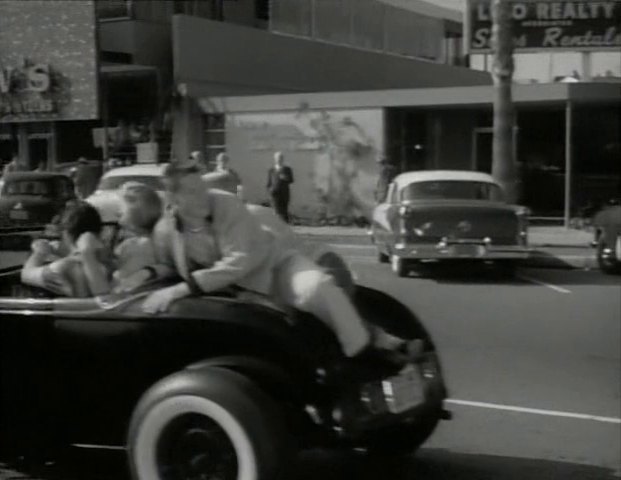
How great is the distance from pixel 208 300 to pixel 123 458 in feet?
4.41

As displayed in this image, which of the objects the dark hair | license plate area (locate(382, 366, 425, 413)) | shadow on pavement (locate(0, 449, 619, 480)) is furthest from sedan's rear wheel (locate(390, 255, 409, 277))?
the dark hair

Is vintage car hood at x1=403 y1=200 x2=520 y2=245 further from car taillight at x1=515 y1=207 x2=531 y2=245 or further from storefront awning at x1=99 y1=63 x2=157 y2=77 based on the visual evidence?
storefront awning at x1=99 y1=63 x2=157 y2=77

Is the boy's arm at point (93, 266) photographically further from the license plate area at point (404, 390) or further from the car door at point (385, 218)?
the car door at point (385, 218)

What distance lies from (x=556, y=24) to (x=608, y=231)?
20.2 ft

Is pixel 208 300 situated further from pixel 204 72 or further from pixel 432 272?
pixel 432 272

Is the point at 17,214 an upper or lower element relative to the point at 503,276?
upper

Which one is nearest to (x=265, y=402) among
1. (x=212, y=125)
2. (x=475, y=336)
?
(x=212, y=125)

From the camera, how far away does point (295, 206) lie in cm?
499

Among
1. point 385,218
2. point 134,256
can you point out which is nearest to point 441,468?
point 134,256

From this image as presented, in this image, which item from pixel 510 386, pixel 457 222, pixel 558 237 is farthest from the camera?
pixel 558 237

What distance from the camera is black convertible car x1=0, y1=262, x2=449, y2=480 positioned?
3.69 metres

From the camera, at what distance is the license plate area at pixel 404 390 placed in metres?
3.98

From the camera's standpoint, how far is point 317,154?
5906 millimetres

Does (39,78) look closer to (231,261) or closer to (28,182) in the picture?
(28,182)
